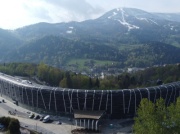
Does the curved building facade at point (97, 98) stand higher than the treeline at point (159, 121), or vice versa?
the treeline at point (159, 121)

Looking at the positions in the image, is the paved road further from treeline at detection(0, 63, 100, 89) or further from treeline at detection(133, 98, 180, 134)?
treeline at detection(0, 63, 100, 89)

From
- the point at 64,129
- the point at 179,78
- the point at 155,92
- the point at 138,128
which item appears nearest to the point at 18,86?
the point at 64,129

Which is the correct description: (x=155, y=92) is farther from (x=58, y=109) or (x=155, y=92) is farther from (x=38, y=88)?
(x=38, y=88)

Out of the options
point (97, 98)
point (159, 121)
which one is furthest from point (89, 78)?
point (159, 121)

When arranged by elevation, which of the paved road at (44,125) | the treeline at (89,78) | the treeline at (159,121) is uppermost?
the treeline at (159,121)

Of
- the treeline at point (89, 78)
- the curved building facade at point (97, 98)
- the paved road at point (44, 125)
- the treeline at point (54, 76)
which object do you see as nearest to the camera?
the paved road at point (44, 125)

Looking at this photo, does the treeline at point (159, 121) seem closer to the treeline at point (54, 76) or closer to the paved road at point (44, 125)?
the paved road at point (44, 125)

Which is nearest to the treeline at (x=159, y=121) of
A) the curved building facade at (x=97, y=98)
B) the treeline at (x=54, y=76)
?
the curved building facade at (x=97, y=98)

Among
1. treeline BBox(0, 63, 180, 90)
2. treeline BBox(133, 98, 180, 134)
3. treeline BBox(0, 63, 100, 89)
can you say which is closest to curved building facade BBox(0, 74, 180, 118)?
treeline BBox(0, 63, 180, 90)
